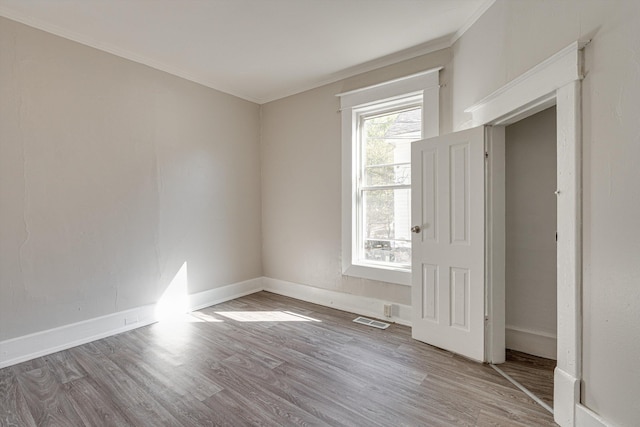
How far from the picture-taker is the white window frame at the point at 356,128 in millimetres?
3055

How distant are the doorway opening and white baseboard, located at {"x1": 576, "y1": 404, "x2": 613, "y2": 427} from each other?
78cm

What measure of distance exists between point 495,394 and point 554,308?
1.01 meters

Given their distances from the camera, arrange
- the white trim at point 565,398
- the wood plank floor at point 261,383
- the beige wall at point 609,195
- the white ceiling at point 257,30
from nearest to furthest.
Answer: the beige wall at point 609,195 → the white trim at point 565,398 → the wood plank floor at point 261,383 → the white ceiling at point 257,30

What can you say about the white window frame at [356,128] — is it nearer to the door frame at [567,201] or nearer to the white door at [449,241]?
the white door at [449,241]

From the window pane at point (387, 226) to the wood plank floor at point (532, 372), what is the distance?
1.24m

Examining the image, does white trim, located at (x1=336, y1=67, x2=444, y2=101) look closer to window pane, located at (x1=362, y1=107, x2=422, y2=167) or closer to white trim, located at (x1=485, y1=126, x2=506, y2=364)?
window pane, located at (x1=362, y1=107, x2=422, y2=167)

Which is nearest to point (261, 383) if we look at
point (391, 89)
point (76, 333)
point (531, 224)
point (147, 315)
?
point (147, 315)

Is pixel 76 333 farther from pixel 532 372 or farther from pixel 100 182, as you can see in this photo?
pixel 532 372

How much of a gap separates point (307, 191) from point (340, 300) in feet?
4.92

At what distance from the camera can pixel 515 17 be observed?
2.11m

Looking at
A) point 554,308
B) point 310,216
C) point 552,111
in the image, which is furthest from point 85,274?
point 552,111

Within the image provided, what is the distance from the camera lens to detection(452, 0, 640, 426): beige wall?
1.42 metres

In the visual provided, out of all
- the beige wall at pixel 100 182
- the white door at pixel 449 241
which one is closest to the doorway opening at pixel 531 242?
the white door at pixel 449 241

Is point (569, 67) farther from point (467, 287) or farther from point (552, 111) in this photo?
point (467, 287)
